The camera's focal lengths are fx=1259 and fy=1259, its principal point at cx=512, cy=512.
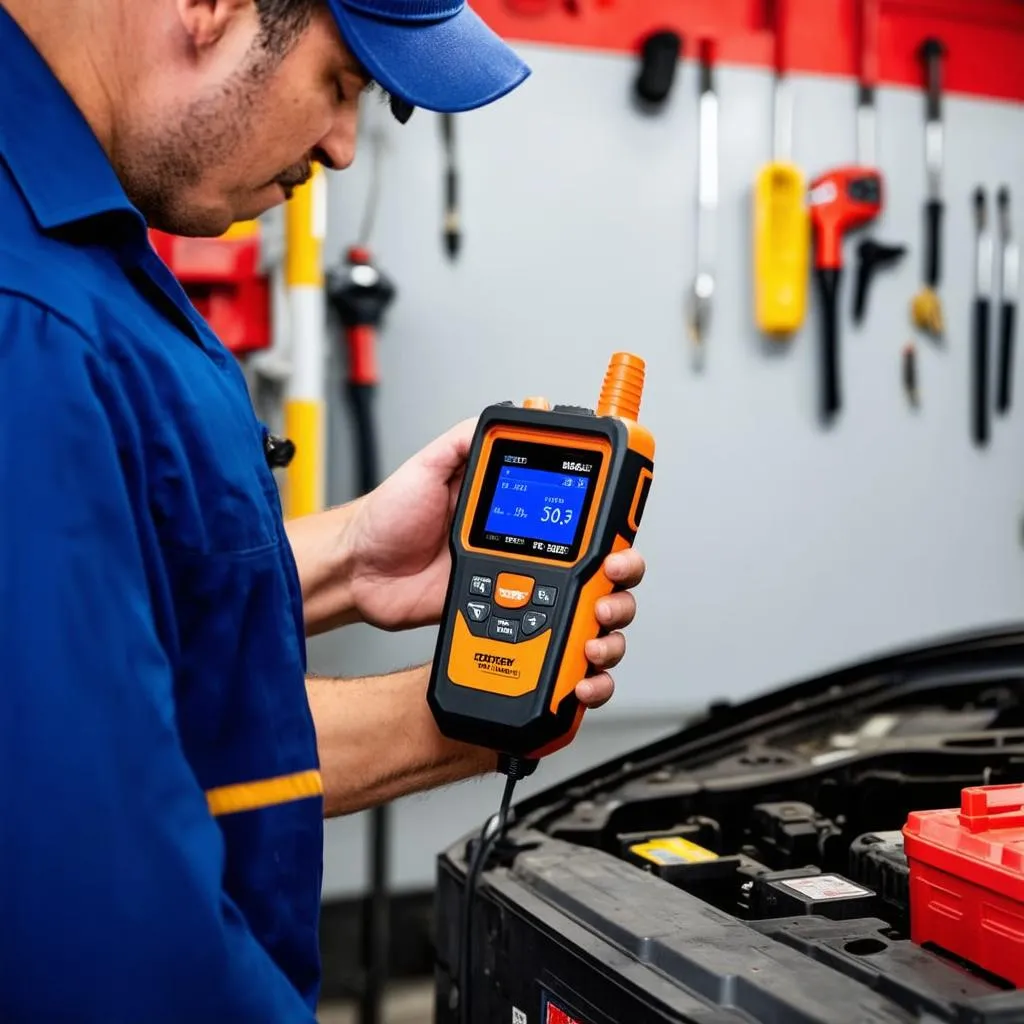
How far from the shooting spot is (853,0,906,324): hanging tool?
2.84m

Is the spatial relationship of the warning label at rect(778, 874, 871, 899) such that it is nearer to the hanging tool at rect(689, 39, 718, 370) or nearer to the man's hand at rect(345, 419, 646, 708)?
the man's hand at rect(345, 419, 646, 708)

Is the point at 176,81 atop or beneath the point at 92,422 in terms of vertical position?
atop

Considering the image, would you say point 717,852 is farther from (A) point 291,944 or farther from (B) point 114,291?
(B) point 114,291

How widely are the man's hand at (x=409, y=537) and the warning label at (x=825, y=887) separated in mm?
404

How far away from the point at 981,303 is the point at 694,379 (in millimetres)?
776

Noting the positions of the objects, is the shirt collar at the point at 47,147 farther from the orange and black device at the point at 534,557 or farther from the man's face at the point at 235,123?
the orange and black device at the point at 534,557

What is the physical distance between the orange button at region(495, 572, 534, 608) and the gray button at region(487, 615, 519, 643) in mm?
12

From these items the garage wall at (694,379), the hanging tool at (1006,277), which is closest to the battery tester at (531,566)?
the garage wall at (694,379)

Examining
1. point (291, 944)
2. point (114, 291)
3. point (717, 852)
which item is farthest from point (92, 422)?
point (717, 852)

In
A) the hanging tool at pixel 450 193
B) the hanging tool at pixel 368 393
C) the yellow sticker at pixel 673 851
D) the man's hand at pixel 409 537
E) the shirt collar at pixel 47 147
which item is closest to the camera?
the shirt collar at pixel 47 147

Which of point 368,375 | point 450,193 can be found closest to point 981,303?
point 450,193

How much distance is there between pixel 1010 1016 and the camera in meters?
0.65

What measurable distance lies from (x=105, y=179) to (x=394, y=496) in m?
0.50

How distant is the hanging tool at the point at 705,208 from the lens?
8.90 ft
